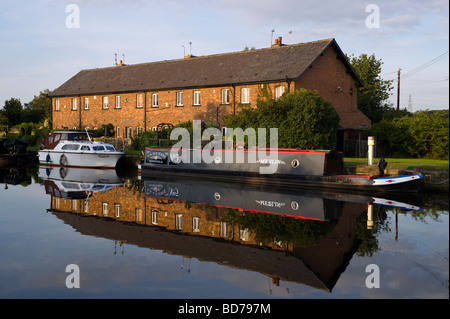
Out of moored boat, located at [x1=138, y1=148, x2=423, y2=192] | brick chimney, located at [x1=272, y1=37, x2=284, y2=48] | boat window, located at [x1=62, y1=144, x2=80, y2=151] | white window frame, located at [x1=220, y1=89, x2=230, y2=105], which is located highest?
brick chimney, located at [x1=272, y1=37, x2=284, y2=48]

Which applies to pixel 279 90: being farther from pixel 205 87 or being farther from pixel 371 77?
pixel 371 77

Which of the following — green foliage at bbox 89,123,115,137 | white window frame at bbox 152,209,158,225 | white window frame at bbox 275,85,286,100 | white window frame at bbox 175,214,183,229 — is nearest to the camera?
white window frame at bbox 175,214,183,229

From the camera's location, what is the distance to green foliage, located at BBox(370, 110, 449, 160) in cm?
2338

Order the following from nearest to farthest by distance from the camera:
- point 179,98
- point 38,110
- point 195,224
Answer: point 195,224, point 179,98, point 38,110

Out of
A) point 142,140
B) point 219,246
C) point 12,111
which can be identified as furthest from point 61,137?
point 12,111

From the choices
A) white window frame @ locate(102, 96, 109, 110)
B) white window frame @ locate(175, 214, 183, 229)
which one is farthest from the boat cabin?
white window frame @ locate(175, 214, 183, 229)

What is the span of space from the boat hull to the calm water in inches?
413

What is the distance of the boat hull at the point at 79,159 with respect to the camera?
26.7 meters

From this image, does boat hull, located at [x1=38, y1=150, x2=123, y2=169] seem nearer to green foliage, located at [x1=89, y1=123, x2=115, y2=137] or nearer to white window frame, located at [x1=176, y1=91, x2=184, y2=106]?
green foliage, located at [x1=89, y1=123, x2=115, y2=137]

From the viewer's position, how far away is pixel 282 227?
10.9 metres

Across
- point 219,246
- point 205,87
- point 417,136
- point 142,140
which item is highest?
point 205,87

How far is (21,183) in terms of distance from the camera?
20656mm

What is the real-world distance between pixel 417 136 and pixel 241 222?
58.3 feet

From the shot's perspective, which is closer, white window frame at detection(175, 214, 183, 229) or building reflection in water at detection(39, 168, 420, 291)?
building reflection in water at detection(39, 168, 420, 291)
